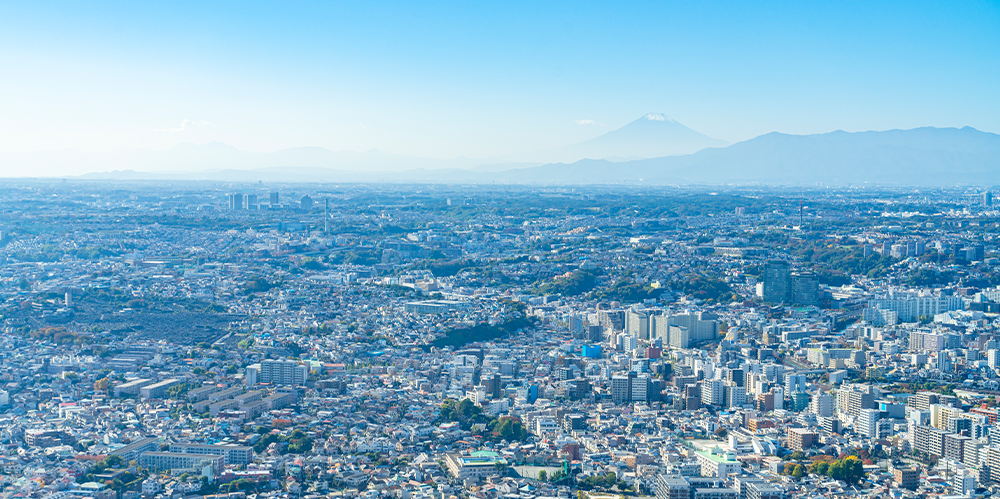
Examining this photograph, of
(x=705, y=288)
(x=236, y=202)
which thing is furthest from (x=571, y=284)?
(x=236, y=202)

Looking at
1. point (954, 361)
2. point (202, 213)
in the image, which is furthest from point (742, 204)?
point (954, 361)

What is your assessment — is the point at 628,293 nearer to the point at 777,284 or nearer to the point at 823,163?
the point at 777,284

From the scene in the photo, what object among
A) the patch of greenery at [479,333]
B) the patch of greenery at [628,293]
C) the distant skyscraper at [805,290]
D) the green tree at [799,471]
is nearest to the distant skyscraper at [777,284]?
the distant skyscraper at [805,290]

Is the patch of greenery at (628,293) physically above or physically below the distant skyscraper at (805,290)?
below

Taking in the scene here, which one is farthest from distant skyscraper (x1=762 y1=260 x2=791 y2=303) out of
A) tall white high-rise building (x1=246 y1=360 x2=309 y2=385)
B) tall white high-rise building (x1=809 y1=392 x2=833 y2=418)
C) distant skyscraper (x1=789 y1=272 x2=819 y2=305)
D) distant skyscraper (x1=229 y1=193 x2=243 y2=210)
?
distant skyscraper (x1=229 y1=193 x2=243 y2=210)

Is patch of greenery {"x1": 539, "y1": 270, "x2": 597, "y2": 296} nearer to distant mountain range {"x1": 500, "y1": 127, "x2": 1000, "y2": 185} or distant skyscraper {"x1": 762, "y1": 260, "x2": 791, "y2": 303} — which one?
distant skyscraper {"x1": 762, "y1": 260, "x2": 791, "y2": 303}

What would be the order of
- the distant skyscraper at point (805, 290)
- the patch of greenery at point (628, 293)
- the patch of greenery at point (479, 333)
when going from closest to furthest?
the patch of greenery at point (479, 333)
the distant skyscraper at point (805, 290)
the patch of greenery at point (628, 293)

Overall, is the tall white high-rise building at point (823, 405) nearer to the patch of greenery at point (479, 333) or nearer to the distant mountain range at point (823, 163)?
the patch of greenery at point (479, 333)

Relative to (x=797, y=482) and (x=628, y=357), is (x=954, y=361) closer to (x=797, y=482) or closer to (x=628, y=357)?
(x=628, y=357)

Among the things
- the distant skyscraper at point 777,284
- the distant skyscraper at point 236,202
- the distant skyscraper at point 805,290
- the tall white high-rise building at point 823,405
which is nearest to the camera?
the tall white high-rise building at point 823,405
